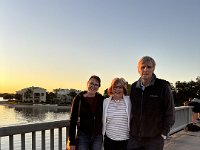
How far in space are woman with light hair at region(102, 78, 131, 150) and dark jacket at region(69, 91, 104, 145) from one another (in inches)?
3.1

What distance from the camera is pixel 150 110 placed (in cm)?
423

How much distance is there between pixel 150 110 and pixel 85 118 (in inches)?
33.6

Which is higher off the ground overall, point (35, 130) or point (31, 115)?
point (35, 130)

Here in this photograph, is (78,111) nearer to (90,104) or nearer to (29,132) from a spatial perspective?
(90,104)

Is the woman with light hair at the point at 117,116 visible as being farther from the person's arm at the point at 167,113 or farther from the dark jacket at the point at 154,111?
the person's arm at the point at 167,113

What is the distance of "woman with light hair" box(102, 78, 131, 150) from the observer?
4500 mm

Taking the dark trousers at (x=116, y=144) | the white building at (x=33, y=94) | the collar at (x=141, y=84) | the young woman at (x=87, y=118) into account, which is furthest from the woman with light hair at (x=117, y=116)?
the white building at (x=33, y=94)

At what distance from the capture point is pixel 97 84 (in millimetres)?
4652

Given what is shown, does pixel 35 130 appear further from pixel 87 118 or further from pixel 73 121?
pixel 87 118

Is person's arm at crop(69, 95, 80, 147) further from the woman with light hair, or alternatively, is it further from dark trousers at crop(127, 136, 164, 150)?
dark trousers at crop(127, 136, 164, 150)

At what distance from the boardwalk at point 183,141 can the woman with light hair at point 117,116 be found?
5.04m

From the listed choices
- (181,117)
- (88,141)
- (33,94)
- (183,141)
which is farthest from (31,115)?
(88,141)

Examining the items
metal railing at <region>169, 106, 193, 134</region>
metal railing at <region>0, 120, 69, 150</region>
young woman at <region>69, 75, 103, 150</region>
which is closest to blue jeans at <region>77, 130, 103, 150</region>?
young woman at <region>69, 75, 103, 150</region>

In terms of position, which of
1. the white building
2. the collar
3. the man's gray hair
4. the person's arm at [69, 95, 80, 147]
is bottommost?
the white building
